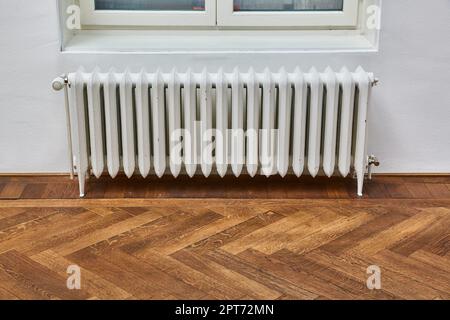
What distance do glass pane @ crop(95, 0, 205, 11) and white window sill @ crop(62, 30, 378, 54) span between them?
12cm

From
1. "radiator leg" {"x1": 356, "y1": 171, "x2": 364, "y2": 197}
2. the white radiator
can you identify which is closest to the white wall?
the white radiator

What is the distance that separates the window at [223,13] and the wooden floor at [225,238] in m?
0.85

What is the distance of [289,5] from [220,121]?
77 centimetres

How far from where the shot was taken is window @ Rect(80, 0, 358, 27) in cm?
372

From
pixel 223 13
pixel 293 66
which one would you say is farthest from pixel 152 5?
pixel 293 66

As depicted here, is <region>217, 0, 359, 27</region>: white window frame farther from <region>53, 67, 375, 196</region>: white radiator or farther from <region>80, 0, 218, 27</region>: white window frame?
<region>53, 67, 375, 196</region>: white radiator

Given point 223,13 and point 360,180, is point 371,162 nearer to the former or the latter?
point 360,180

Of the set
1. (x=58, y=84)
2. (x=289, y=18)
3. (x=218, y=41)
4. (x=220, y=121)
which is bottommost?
(x=220, y=121)

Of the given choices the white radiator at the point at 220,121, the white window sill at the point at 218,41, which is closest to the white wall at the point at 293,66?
the white window sill at the point at 218,41

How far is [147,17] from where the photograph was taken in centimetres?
373

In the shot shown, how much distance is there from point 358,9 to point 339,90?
0.52 metres

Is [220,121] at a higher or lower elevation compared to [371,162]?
higher

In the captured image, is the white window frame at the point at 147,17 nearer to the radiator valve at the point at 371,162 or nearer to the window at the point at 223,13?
the window at the point at 223,13

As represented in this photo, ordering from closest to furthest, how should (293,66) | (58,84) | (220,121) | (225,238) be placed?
(225,238) → (58,84) → (220,121) → (293,66)
